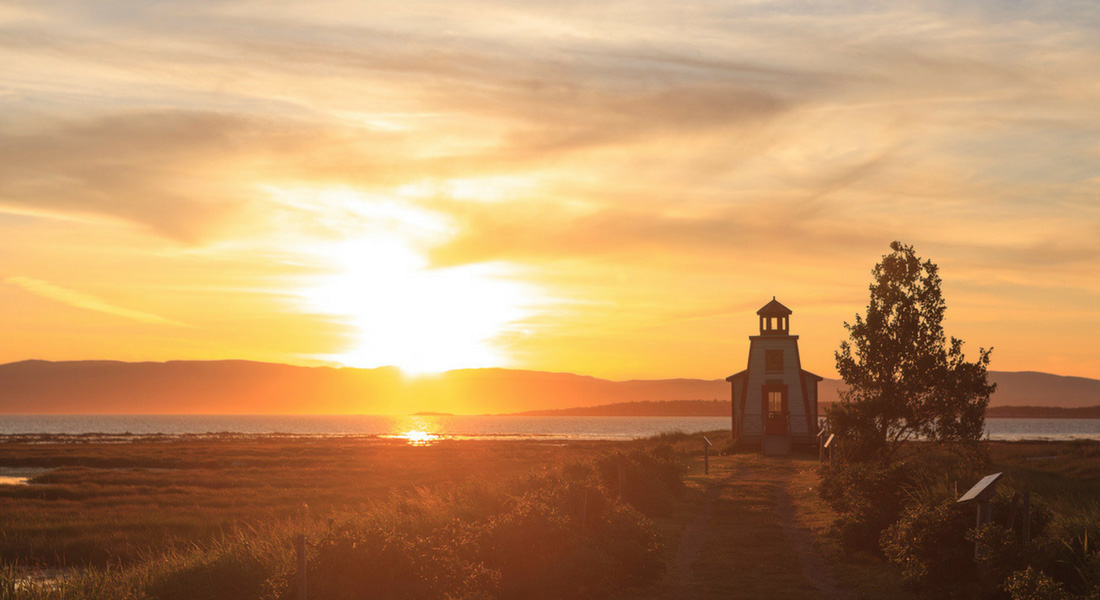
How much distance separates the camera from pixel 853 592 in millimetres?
16375

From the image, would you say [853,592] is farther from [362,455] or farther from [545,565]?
[362,455]

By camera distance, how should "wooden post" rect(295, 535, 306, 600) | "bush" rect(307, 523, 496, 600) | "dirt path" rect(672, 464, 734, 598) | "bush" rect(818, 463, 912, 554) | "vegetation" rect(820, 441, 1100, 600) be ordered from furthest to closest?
"bush" rect(818, 463, 912, 554) < "dirt path" rect(672, 464, 734, 598) < "bush" rect(307, 523, 496, 600) < "vegetation" rect(820, 441, 1100, 600) < "wooden post" rect(295, 535, 306, 600)

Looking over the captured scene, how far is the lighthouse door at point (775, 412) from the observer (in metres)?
52.9

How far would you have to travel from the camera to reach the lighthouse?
52812 millimetres

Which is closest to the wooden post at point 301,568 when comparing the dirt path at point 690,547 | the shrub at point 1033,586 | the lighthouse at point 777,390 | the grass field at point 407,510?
the grass field at point 407,510

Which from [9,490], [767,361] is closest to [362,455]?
[9,490]

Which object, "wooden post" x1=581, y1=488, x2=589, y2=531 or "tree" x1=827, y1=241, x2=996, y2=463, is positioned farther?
"tree" x1=827, y1=241, x2=996, y2=463

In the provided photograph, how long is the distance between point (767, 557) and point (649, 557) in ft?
10.9

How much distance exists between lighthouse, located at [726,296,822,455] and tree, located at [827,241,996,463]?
2524cm

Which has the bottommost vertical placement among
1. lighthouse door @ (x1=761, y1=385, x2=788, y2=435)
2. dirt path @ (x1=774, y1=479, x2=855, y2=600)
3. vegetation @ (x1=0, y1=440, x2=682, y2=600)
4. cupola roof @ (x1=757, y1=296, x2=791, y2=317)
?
dirt path @ (x1=774, y1=479, x2=855, y2=600)

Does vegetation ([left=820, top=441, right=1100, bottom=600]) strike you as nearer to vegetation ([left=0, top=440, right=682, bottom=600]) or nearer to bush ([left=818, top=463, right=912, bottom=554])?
bush ([left=818, top=463, right=912, bottom=554])

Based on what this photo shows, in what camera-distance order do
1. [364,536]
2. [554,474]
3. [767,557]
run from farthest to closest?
[554,474], [767,557], [364,536]

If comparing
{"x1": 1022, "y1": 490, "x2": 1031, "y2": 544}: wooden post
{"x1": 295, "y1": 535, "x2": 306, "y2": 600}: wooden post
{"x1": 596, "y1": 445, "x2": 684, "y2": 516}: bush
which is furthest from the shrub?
{"x1": 596, "y1": 445, "x2": 684, "y2": 516}: bush

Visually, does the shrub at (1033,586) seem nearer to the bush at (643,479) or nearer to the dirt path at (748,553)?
the dirt path at (748,553)
